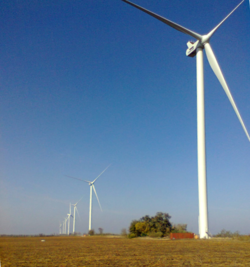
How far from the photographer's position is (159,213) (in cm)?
7919

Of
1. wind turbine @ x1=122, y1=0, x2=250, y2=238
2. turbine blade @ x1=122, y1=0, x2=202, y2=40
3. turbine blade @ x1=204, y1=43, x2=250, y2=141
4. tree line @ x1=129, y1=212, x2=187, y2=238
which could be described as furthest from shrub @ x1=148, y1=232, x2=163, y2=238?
turbine blade @ x1=122, y1=0, x2=202, y2=40

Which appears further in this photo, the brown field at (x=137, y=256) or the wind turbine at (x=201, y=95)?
the wind turbine at (x=201, y=95)

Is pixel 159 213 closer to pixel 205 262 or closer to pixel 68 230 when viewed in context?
pixel 205 262

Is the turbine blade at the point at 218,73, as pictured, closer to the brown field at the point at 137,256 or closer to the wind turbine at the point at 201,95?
the wind turbine at the point at 201,95

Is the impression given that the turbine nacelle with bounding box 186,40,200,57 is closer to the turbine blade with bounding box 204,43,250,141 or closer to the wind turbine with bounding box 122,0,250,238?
the wind turbine with bounding box 122,0,250,238

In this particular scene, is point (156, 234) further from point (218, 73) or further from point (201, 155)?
point (218, 73)

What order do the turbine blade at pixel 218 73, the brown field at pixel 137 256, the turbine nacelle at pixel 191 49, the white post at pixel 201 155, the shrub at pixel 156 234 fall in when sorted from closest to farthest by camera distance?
the brown field at pixel 137 256 → the turbine blade at pixel 218 73 → the white post at pixel 201 155 → the turbine nacelle at pixel 191 49 → the shrub at pixel 156 234

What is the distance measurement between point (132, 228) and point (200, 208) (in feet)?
143

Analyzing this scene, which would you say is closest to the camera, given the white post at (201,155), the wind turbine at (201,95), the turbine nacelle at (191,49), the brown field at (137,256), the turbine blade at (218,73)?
the brown field at (137,256)

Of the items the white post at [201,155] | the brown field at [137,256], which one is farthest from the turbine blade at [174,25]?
the brown field at [137,256]

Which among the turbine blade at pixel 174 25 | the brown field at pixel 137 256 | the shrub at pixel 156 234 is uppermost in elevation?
the turbine blade at pixel 174 25

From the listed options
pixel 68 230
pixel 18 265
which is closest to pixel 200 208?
pixel 18 265

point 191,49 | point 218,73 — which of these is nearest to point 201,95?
point 218,73

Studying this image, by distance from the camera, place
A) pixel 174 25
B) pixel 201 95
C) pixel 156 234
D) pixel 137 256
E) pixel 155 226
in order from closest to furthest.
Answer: pixel 137 256, pixel 174 25, pixel 201 95, pixel 156 234, pixel 155 226
